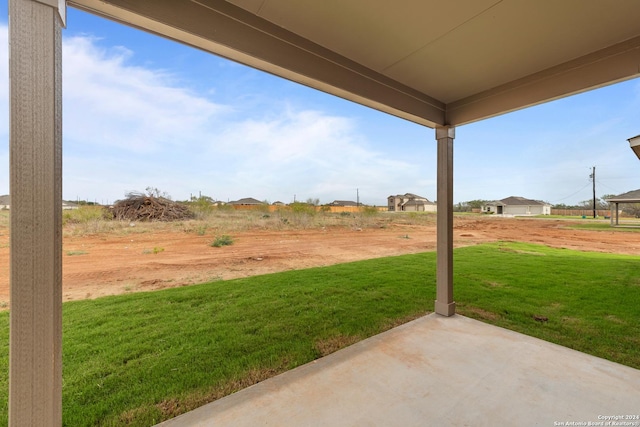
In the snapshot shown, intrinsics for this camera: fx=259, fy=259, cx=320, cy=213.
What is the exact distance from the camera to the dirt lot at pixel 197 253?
4527mm

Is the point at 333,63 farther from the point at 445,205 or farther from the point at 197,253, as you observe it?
the point at 197,253

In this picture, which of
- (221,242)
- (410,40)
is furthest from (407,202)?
(410,40)

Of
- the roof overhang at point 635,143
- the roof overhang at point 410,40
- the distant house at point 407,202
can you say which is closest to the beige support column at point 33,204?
the roof overhang at point 410,40

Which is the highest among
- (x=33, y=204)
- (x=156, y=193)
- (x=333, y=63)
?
(x=333, y=63)

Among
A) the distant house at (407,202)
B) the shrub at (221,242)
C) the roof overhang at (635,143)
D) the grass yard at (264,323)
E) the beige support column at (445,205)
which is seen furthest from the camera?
the distant house at (407,202)

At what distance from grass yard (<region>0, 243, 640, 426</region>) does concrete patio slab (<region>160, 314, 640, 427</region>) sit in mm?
224

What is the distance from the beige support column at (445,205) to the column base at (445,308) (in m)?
0.15

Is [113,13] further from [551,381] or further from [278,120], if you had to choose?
[278,120]

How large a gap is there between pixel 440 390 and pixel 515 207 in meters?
30.1

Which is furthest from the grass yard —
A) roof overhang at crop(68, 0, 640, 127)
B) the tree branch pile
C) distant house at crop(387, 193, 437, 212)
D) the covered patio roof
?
distant house at crop(387, 193, 437, 212)

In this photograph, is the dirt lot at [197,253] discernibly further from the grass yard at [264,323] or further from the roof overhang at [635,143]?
the roof overhang at [635,143]

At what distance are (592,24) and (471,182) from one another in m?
18.5

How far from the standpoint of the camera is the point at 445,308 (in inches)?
111

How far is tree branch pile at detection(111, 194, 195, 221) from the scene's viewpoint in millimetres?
8422
